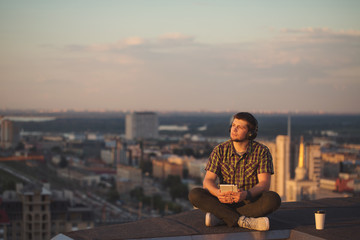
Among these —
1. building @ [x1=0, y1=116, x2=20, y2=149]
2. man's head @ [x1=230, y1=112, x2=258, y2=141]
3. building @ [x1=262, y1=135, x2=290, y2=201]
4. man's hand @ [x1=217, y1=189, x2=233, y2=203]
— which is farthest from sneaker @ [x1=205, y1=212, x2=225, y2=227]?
building @ [x1=0, y1=116, x2=20, y2=149]

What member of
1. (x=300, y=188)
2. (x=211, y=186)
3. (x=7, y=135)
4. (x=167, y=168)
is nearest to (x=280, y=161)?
(x=300, y=188)

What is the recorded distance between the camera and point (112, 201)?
38.8 meters

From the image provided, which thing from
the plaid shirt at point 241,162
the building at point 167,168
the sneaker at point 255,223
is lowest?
the building at point 167,168

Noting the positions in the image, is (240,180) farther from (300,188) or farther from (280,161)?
(280,161)

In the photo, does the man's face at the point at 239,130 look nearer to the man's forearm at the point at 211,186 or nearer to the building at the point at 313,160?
the man's forearm at the point at 211,186

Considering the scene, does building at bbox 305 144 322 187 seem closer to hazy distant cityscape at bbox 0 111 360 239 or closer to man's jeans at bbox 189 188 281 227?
hazy distant cityscape at bbox 0 111 360 239

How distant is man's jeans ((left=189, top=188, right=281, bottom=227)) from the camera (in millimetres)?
3842

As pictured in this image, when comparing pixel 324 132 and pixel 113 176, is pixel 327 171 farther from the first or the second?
pixel 324 132

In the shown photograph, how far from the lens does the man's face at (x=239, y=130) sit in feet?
12.9

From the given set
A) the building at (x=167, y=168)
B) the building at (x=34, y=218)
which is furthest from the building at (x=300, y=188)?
the building at (x=167, y=168)

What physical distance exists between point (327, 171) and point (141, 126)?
66.3 metres

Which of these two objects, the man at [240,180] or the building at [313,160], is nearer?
the man at [240,180]

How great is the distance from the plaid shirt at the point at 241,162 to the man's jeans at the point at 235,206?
12 centimetres

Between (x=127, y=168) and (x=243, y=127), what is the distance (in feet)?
165
